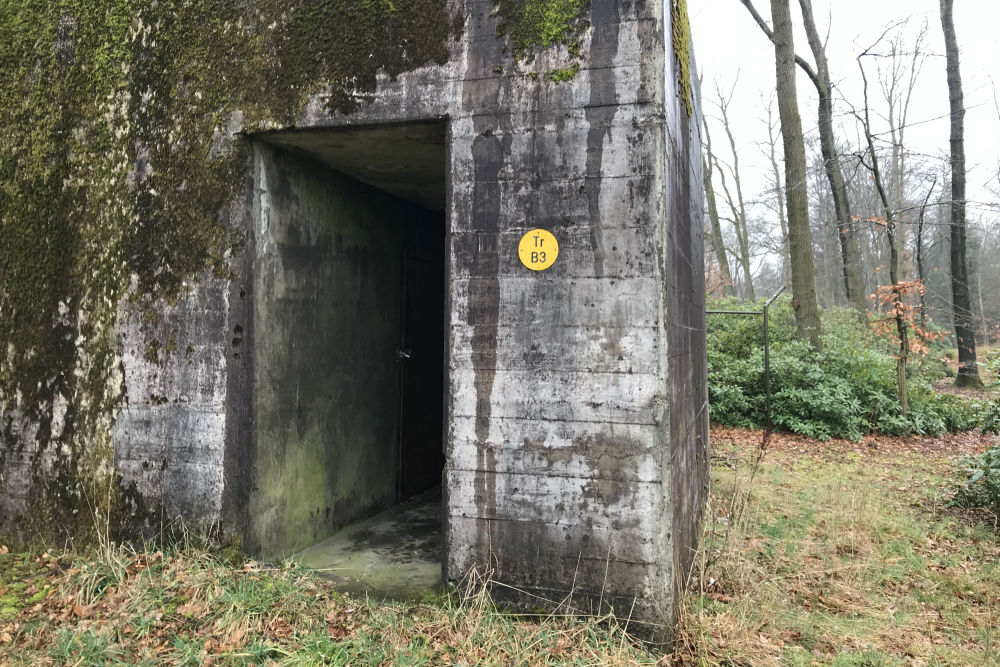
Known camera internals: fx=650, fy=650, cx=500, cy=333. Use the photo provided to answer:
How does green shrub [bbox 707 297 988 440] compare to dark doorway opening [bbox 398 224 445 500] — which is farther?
green shrub [bbox 707 297 988 440]

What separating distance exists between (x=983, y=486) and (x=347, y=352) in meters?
5.92

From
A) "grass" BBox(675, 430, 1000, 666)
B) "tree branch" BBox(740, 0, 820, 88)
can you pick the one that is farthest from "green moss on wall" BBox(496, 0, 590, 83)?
"tree branch" BBox(740, 0, 820, 88)

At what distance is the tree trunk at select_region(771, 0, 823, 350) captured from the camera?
1116cm

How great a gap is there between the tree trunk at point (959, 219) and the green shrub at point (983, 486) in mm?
8872

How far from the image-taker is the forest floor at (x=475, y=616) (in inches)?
129

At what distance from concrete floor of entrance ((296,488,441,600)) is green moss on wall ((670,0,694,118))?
380 centimetres

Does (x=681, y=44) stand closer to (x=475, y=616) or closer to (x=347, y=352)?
(x=347, y=352)

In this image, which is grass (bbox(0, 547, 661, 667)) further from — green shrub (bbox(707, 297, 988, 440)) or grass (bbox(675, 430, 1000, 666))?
green shrub (bbox(707, 297, 988, 440))

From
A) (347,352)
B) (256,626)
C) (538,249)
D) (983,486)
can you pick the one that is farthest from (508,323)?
(983,486)

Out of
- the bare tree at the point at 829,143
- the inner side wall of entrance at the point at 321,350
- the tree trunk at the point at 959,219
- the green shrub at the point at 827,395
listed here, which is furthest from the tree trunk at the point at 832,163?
the inner side wall of entrance at the point at 321,350

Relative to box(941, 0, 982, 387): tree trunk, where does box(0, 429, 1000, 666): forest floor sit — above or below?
below

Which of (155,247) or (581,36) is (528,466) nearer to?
(581,36)

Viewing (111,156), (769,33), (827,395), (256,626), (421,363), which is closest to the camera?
(256,626)

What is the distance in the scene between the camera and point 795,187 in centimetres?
1123
